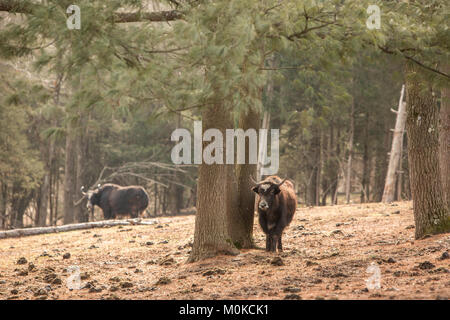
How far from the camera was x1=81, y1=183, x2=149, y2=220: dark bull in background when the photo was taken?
991 inches

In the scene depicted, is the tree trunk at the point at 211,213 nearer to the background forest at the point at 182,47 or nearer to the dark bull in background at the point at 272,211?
the dark bull in background at the point at 272,211

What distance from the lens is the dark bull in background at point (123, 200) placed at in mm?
25172

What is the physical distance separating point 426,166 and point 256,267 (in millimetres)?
3885

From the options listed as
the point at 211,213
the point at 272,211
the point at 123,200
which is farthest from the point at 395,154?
the point at 211,213

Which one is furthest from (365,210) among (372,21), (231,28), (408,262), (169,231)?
(231,28)

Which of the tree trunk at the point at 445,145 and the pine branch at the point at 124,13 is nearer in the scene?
the pine branch at the point at 124,13

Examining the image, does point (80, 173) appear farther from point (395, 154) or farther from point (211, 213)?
point (211, 213)

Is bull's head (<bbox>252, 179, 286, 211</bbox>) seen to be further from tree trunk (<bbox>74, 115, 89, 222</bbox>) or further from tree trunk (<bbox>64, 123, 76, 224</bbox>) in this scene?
tree trunk (<bbox>74, 115, 89, 222</bbox>)

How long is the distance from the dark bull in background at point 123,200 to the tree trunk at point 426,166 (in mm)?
17048

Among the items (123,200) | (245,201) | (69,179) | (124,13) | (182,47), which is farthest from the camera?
(123,200)

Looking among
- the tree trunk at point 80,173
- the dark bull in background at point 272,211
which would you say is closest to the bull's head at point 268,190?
the dark bull in background at point 272,211

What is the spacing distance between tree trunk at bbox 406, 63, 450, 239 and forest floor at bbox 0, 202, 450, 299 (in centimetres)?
42

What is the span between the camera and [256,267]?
8711mm

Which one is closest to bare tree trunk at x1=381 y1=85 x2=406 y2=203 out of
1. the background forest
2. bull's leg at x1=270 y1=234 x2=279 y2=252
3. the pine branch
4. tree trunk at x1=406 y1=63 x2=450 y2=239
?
tree trunk at x1=406 y1=63 x2=450 y2=239
